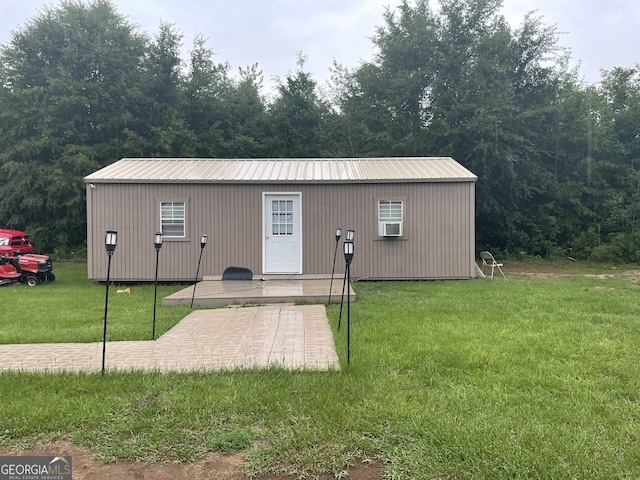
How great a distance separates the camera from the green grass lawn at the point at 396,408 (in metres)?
2.29

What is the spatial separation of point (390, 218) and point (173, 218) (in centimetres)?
478

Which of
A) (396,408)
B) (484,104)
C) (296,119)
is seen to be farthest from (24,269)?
(484,104)

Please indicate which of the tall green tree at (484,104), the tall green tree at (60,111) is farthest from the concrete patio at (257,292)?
the tall green tree at (60,111)

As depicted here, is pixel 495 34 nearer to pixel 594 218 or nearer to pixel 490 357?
pixel 594 218

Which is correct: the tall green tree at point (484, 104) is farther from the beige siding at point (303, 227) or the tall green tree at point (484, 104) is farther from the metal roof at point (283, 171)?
the beige siding at point (303, 227)

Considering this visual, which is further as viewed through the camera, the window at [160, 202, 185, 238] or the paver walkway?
the window at [160, 202, 185, 238]

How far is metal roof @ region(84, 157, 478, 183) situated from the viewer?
9.40 metres

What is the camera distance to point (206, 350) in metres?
4.26

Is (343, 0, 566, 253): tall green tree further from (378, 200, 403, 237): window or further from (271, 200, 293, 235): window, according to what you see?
(271, 200, 293, 235): window

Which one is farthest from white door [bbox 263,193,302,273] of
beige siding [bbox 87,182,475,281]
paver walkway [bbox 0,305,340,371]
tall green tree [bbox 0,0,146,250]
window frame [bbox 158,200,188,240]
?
tall green tree [bbox 0,0,146,250]

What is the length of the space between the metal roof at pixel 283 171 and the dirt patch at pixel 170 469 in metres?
7.52

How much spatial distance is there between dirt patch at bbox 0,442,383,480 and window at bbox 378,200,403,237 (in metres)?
7.47

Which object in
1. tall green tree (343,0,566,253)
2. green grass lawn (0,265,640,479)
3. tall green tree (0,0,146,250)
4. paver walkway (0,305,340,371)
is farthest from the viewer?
tall green tree (0,0,146,250)

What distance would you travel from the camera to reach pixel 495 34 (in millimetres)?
14977
